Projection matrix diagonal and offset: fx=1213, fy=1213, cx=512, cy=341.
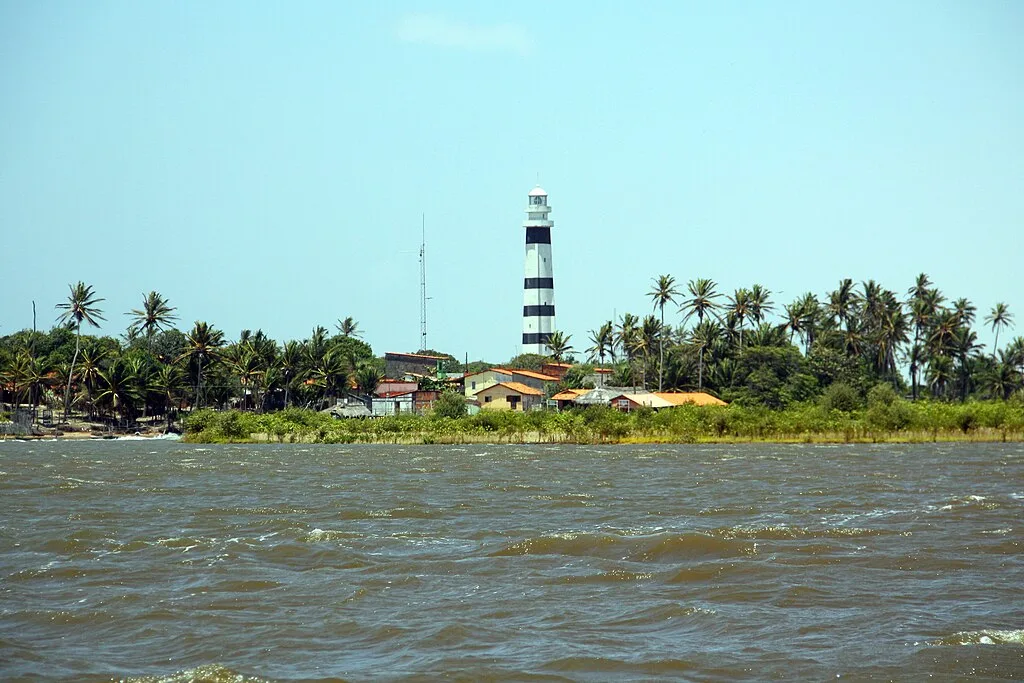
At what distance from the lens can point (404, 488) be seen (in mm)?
33125

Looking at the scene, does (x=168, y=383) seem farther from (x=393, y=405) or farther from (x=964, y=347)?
(x=964, y=347)

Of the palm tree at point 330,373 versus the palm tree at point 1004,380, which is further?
the palm tree at point 1004,380

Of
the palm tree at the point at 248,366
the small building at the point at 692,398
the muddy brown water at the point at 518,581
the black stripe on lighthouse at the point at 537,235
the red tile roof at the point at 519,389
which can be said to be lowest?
the muddy brown water at the point at 518,581

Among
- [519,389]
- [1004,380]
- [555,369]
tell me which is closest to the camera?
[519,389]

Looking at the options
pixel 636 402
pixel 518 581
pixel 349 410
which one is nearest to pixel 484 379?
pixel 349 410

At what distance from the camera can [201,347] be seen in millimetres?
92750

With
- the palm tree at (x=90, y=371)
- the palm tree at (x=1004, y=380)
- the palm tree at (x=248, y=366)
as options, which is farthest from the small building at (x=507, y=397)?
the palm tree at (x=1004, y=380)

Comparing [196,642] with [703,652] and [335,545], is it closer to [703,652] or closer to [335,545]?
[703,652]

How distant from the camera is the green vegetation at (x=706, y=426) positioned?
5875 centimetres

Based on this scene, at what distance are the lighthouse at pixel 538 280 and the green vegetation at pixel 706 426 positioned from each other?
44.9 metres

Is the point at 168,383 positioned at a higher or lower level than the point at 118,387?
higher

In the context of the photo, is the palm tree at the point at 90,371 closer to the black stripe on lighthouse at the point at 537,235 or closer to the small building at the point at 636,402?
the small building at the point at 636,402

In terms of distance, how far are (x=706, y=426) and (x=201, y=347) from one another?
45.8m

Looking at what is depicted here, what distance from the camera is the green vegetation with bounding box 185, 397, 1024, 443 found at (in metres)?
58.8
